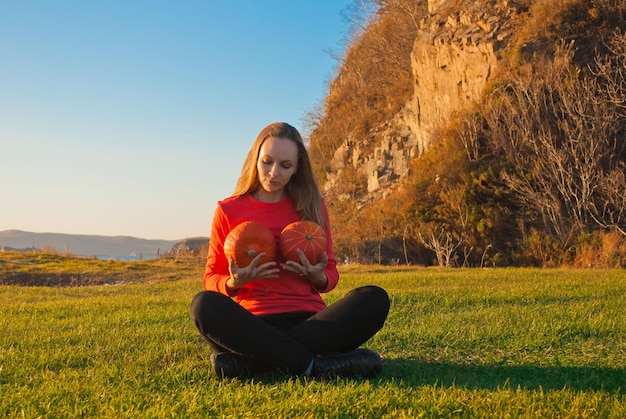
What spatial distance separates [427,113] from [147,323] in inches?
930

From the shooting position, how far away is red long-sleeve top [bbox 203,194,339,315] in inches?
154

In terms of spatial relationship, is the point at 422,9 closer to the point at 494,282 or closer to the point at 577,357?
the point at 494,282

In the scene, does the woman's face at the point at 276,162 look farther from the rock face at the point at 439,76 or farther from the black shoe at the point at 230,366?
the rock face at the point at 439,76

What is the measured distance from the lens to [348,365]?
3576mm

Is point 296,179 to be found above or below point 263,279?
above

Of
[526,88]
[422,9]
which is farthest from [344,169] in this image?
[526,88]

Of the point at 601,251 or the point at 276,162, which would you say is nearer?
the point at 276,162

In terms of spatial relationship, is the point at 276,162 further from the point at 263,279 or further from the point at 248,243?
the point at 263,279

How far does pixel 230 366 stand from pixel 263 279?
25.6 inches

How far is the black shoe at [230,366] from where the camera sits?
3.59m

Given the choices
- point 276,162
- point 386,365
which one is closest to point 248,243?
point 276,162

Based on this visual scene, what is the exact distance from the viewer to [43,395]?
3133mm

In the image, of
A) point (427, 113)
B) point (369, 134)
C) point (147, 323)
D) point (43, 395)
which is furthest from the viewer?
point (369, 134)

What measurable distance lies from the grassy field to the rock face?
17.9 metres
